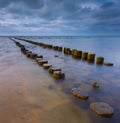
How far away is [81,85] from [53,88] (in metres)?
1.27

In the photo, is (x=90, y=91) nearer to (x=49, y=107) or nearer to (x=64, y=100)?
(x=64, y=100)

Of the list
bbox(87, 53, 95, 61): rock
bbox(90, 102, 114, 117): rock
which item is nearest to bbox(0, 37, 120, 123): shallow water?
bbox(90, 102, 114, 117): rock

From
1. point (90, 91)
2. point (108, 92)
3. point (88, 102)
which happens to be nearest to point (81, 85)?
point (90, 91)

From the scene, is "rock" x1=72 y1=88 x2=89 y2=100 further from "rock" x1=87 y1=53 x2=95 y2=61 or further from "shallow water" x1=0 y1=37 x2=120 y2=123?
"rock" x1=87 y1=53 x2=95 y2=61

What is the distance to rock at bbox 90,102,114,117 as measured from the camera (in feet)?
14.0

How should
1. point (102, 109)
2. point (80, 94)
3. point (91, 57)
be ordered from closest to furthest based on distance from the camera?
point (102, 109)
point (80, 94)
point (91, 57)

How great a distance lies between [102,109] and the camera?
14.5 ft

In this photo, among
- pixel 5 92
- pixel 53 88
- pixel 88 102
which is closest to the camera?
pixel 88 102

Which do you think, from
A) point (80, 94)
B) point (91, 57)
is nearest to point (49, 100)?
point (80, 94)

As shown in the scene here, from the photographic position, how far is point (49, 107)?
464 centimetres

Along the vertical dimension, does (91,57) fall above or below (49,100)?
above

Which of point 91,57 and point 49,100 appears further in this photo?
point 91,57

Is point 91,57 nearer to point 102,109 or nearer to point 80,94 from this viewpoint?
point 80,94

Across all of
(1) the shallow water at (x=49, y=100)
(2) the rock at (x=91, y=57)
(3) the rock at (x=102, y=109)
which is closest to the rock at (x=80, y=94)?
(1) the shallow water at (x=49, y=100)
